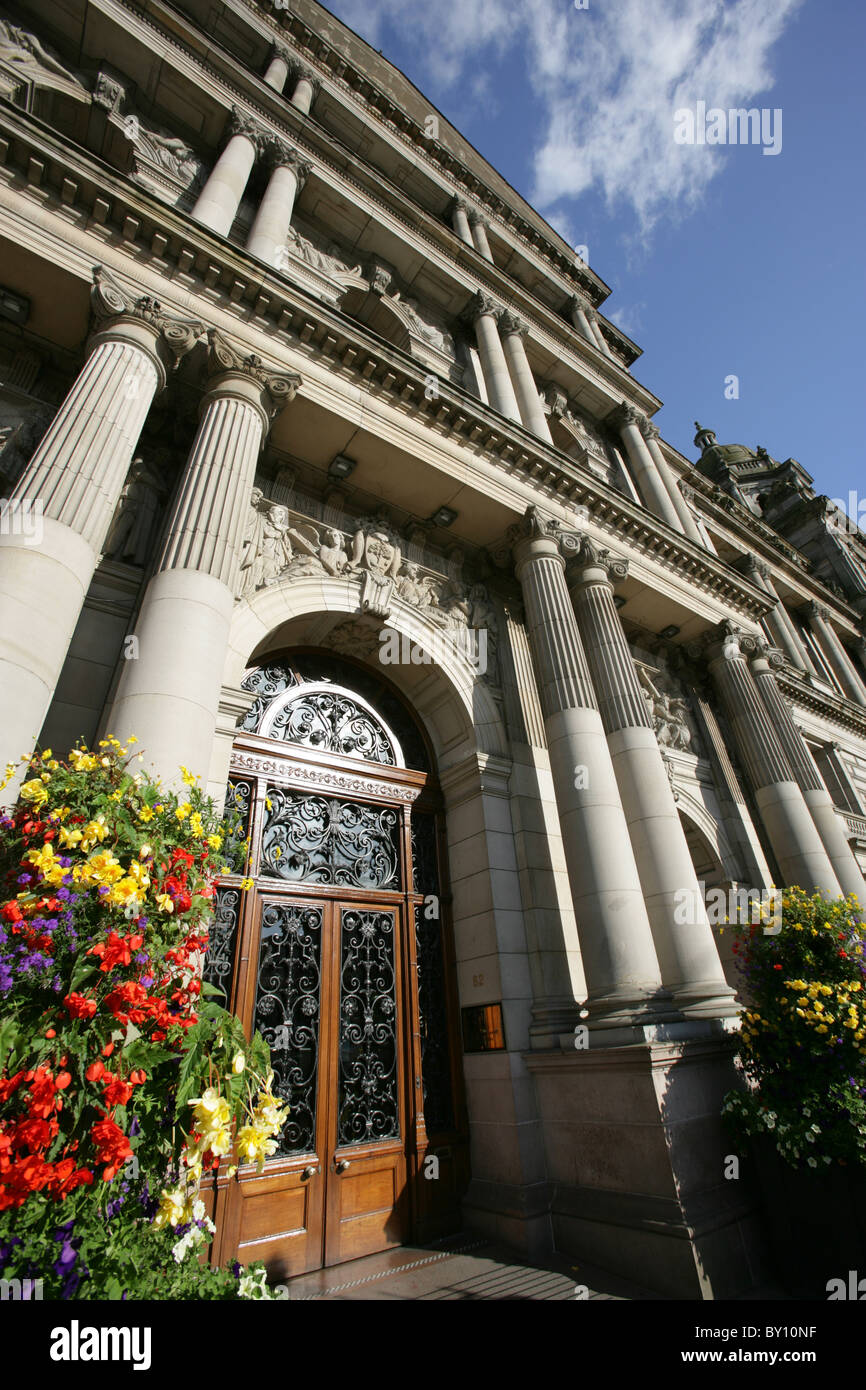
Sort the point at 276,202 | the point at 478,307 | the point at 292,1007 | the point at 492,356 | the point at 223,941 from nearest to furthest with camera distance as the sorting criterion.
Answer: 1. the point at 223,941
2. the point at 292,1007
3. the point at 276,202
4. the point at 492,356
5. the point at 478,307

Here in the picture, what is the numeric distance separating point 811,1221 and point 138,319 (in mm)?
10429

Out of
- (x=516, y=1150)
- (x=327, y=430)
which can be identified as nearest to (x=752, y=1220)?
(x=516, y=1150)

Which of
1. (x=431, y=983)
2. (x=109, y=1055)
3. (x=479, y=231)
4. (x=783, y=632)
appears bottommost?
(x=109, y=1055)

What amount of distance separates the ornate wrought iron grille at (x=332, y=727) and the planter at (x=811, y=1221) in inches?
226

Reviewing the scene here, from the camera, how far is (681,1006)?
7387 mm

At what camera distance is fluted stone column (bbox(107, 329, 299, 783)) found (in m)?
4.62

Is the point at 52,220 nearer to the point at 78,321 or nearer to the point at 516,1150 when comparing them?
the point at 78,321

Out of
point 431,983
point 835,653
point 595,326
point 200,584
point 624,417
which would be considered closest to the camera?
point 200,584

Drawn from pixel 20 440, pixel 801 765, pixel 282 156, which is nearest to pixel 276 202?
pixel 282 156

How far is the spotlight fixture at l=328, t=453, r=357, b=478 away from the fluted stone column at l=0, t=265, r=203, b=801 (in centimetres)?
230

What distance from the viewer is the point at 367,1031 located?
259 inches

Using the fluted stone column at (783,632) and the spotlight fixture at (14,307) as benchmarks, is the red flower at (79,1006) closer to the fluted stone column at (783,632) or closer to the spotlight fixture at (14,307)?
the spotlight fixture at (14,307)

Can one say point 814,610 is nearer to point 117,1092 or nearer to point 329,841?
point 329,841

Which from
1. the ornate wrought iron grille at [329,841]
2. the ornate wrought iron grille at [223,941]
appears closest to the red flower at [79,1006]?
the ornate wrought iron grille at [223,941]
